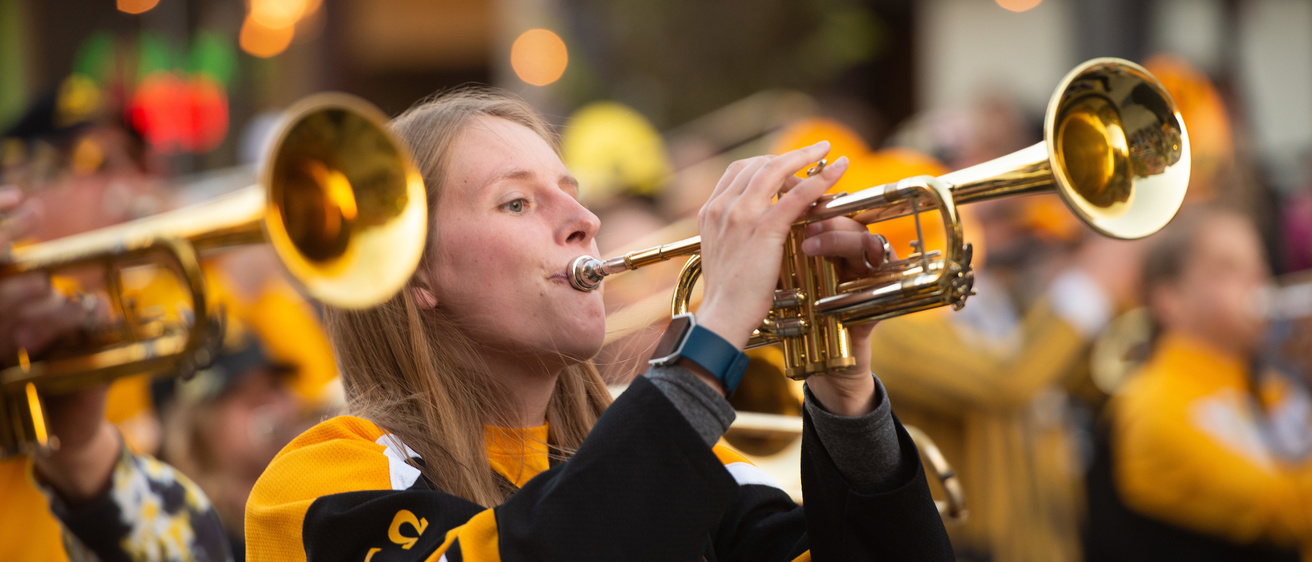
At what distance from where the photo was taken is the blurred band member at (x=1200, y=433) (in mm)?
3992

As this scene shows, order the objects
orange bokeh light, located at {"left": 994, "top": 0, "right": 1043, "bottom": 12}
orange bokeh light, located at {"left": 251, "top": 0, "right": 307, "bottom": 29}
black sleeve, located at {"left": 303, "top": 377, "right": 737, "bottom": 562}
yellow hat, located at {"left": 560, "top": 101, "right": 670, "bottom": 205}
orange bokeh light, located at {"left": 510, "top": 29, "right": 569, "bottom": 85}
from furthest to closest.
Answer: orange bokeh light, located at {"left": 251, "top": 0, "right": 307, "bottom": 29} < orange bokeh light, located at {"left": 994, "top": 0, "right": 1043, "bottom": 12} < orange bokeh light, located at {"left": 510, "top": 29, "right": 569, "bottom": 85} < yellow hat, located at {"left": 560, "top": 101, "right": 670, "bottom": 205} < black sleeve, located at {"left": 303, "top": 377, "right": 737, "bottom": 562}

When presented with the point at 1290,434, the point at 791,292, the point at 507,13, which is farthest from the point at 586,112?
the point at 791,292

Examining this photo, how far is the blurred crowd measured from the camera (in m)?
3.82

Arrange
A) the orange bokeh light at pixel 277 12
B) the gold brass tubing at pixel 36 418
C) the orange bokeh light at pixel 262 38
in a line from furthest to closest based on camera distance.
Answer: the orange bokeh light at pixel 262 38 < the orange bokeh light at pixel 277 12 < the gold brass tubing at pixel 36 418

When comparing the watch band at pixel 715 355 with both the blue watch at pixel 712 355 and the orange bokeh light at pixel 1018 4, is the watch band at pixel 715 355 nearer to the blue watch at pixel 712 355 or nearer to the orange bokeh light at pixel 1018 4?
the blue watch at pixel 712 355

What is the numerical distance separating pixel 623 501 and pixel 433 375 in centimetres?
54

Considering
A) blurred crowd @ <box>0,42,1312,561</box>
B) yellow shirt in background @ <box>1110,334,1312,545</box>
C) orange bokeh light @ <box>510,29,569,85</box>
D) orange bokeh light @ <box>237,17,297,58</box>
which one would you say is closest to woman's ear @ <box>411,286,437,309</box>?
blurred crowd @ <box>0,42,1312,561</box>

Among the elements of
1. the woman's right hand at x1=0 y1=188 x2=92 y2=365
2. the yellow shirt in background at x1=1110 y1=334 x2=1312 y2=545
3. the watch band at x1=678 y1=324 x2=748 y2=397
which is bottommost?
the yellow shirt in background at x1=1110 y1=334 x2=1312 y2=545

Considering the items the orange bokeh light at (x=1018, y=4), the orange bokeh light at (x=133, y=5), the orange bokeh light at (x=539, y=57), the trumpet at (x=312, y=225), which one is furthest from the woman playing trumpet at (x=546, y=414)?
the orange bokeh light at (x=133, y=5)

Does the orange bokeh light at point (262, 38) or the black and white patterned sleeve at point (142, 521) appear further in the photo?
the orange bokeh light at point (262, 38)

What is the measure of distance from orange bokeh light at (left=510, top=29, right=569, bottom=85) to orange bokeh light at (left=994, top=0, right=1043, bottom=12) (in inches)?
146

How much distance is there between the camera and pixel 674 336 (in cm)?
166

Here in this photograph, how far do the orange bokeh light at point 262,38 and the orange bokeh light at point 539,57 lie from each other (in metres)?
2.83

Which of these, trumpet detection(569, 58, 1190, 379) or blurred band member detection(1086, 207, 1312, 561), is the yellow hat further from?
trumpet detection(569, 58, 1190, 379)
